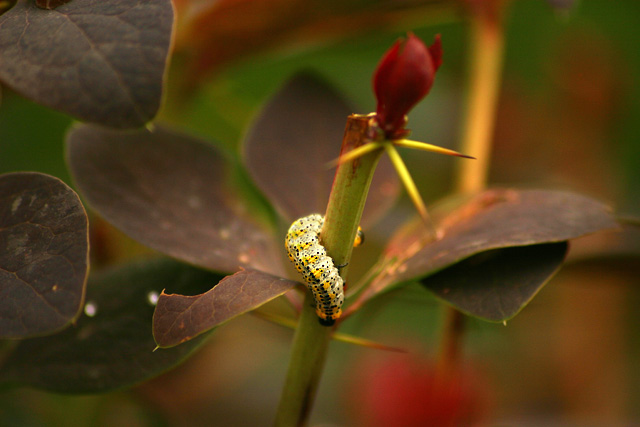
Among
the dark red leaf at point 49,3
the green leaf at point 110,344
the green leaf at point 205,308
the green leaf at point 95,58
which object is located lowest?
the green leaf at point 110,344

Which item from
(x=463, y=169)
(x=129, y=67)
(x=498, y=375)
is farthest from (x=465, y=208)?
(x=498, y=375)

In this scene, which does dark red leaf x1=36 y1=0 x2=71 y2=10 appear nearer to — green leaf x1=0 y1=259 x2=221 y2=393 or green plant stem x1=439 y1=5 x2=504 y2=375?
green leaf x1=0 y1=259 x2=221 y2=393

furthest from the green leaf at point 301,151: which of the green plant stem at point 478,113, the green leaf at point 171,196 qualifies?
the green plant stem at point 478,113

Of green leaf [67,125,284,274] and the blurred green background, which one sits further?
the blurred green background

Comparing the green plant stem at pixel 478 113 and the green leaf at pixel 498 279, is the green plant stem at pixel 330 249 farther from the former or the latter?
the green plant stem at pixel 478 113

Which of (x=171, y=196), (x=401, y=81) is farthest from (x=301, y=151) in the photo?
(x=401, y=81)

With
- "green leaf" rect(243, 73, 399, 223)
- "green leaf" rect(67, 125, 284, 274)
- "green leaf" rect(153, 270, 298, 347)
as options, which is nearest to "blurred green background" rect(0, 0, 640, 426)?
"green leaf" rect(243, 73, 399, 223)

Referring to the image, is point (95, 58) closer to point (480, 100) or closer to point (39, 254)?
point (39, 254)
